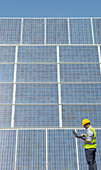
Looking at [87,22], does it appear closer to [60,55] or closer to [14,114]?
[60,55]

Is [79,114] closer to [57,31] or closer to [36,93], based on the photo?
[36,93]

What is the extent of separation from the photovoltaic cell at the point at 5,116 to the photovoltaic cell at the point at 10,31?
6.37 meters

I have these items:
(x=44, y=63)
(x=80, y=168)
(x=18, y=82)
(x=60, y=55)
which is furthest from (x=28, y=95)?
(x=80, y=168)

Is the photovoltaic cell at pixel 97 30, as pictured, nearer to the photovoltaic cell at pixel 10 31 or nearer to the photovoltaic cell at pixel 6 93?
the photovoltaic cell at pixel 10 31

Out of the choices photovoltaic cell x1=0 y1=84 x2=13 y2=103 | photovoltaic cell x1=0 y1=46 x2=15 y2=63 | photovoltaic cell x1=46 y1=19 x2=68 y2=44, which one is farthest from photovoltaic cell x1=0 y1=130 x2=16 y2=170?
photovoltaic cell x1=46 y1=19 x2=68 y2=44

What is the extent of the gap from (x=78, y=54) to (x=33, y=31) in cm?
481

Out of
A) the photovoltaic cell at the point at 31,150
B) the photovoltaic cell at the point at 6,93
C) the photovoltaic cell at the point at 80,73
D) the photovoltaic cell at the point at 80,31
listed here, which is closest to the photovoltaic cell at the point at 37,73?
the photovoltaic cell at the point at 80,73

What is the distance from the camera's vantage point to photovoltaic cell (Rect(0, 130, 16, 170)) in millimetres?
18266

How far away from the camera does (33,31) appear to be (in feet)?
78.3

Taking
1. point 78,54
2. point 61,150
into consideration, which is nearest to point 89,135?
point 61,150

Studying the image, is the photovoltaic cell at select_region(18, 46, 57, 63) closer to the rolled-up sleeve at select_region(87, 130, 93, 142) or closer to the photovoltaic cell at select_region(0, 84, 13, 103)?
the photovoltaic cell at select_region(0, 84, 13, 103)

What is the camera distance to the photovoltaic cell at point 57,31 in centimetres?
2334

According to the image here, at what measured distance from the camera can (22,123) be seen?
20.1 metres

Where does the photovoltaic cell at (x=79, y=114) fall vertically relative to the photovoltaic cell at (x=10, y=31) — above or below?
below
